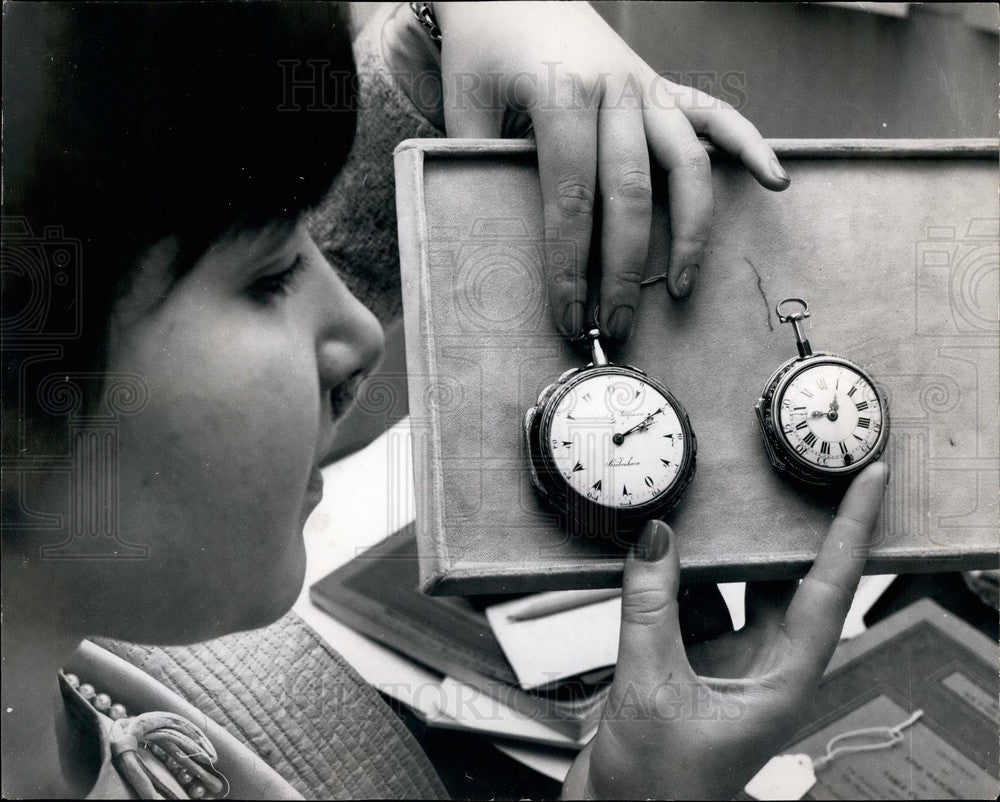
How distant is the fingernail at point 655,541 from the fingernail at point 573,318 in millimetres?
174

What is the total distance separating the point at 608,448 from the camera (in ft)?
2.33

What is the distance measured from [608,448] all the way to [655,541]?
0.09 m

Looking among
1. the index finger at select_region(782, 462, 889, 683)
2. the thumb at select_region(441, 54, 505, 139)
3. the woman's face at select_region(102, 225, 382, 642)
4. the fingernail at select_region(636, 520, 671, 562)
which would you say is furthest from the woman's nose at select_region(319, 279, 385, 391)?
the index finger at select_region(782, 462, 889, 683)

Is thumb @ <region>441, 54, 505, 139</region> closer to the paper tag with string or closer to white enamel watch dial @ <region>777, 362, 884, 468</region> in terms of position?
white enamel watch dial @ <region>777, 362, 884, 468</region>

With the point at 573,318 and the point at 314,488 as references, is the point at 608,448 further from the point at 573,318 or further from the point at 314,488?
the point at 314,488

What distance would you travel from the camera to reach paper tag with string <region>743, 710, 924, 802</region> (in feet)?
2.98

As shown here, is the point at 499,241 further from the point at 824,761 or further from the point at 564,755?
the point at 824,761

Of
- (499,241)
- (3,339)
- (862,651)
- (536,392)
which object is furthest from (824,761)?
(3,339)

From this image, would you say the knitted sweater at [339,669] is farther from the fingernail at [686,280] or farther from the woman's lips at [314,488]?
the fingernail at [686,280]

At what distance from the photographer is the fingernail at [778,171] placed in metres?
0.76

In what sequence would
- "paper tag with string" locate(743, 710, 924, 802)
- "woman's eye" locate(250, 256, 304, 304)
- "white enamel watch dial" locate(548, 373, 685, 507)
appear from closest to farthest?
"white enamel watch dial" locate(548, 373, 685, 507), "woman's eye" locate(250, 256, 304, 304), "paper tag with string" locate(743, 710, 924, 802)

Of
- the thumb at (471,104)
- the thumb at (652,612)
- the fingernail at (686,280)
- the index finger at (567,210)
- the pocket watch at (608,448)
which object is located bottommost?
the thumb at (652,612)

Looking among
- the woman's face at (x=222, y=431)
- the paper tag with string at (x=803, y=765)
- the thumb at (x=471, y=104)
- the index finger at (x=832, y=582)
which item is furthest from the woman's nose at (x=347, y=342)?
the paper tag with string at (x=803, y=765)

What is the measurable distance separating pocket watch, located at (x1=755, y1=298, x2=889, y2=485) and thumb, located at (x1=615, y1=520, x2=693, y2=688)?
125mm
